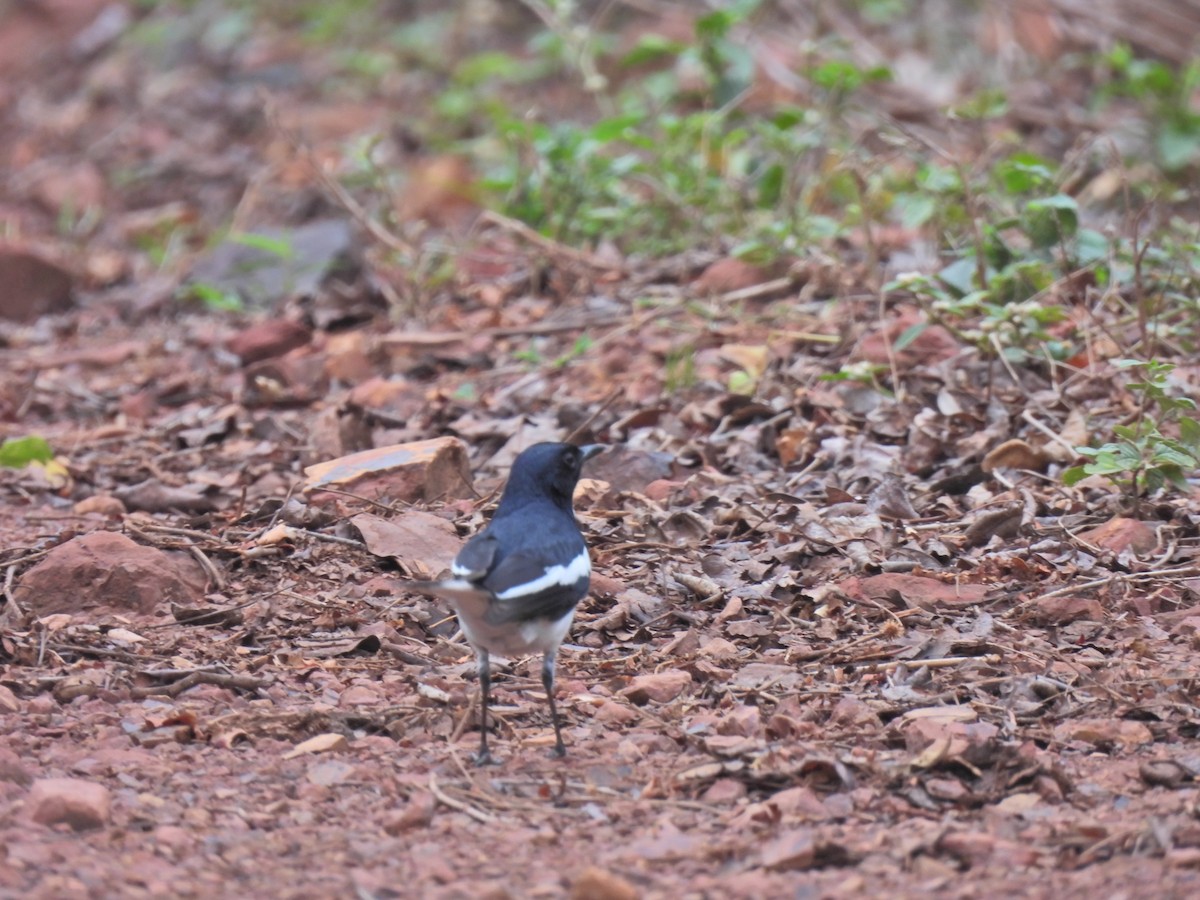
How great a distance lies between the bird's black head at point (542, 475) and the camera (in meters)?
4.37

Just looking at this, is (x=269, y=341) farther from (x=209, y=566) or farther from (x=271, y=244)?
(x=209, y=566)

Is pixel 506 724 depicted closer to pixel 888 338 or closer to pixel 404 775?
pixel 404 775

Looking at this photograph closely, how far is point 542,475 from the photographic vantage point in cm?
437

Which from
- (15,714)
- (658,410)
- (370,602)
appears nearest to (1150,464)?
(658,410)

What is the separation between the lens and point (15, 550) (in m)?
5.03

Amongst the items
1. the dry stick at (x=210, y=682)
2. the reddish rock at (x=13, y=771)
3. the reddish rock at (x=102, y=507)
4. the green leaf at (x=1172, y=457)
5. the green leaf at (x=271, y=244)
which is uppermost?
the reddish rock at (x=13, y=771)

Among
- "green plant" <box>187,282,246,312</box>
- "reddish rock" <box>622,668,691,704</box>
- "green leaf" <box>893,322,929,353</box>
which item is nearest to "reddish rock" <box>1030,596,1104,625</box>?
"reddish rock" <box>622,668,691,704</box>

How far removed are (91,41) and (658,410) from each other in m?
11.1

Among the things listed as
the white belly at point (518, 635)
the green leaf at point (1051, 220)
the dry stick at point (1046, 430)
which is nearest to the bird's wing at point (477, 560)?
the white belly at point (518, 635)

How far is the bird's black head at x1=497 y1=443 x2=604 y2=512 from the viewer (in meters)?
4.37

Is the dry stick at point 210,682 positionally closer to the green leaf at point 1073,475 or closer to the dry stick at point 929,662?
the dry stick at point 929,662

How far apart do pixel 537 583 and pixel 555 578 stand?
0.29 ft

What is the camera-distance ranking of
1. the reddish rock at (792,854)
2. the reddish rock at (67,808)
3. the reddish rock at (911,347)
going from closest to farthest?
the reddish rock at (792,854), the reddish rock at (67,808), the reddish rock at (911,347)

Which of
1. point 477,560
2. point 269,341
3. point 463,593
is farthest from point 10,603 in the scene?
point 269,341
